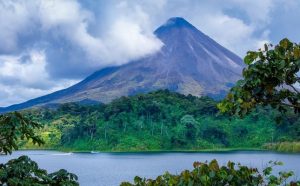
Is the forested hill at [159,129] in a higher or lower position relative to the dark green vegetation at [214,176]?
higher

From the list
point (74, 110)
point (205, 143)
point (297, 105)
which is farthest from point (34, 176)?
point (74, 110)

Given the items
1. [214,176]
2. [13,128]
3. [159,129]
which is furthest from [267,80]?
[159,129]

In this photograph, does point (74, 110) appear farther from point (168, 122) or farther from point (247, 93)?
point (247, 93)

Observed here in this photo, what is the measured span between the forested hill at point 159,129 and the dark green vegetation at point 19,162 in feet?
249

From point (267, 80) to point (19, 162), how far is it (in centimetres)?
268

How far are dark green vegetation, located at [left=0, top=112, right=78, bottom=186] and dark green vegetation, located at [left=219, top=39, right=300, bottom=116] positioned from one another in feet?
6.37

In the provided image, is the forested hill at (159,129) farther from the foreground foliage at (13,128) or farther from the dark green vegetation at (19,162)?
the foreground foliage at (13,128)

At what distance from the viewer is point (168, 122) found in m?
89.9

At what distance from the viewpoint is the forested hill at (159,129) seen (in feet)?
272

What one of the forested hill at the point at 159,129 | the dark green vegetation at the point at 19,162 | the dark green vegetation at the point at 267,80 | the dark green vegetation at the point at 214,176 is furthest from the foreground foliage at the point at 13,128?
the forested hill at the point at 159,129

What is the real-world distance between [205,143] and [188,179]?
80556 millimetres

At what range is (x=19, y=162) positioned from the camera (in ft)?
17.0

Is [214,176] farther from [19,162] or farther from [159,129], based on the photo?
[159,129]

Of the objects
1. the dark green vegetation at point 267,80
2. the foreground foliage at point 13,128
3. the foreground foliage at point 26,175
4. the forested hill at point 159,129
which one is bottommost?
the foreground foliage at point 26,175
